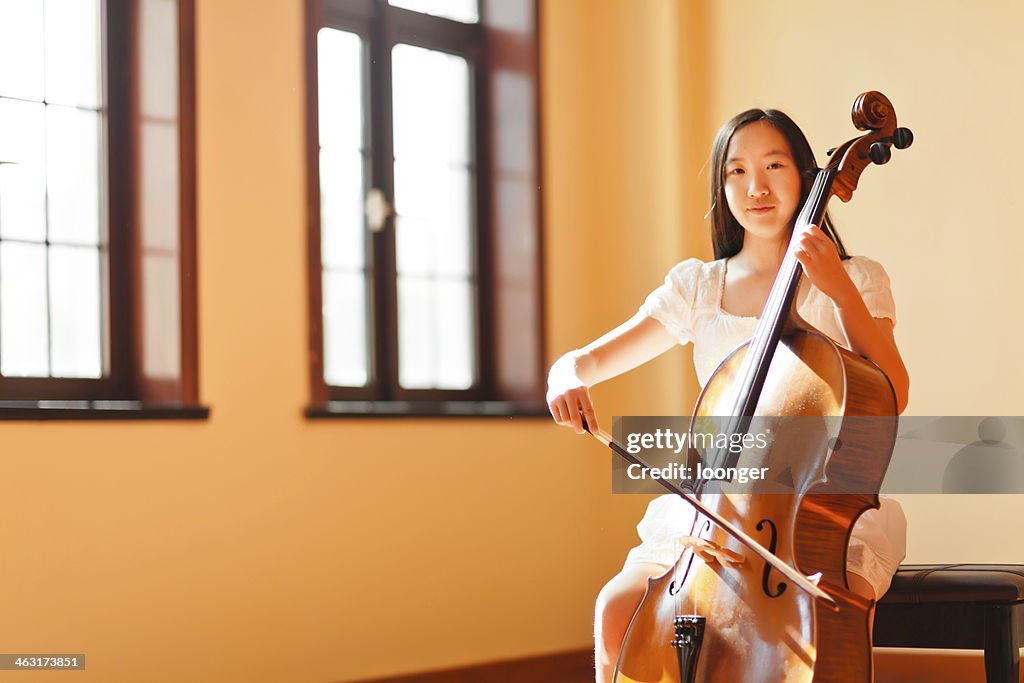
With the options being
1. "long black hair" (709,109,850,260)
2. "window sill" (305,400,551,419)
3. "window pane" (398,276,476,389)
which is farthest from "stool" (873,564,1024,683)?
"window pane" (398,276,476,389)

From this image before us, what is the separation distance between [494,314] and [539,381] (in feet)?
0.86

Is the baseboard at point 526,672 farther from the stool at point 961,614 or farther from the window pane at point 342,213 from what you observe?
the stool at point 961,614

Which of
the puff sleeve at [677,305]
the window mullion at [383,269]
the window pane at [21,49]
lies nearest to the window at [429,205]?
the window mullion at [383,269]

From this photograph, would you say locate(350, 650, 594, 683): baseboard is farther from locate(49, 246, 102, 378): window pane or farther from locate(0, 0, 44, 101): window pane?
locate(0, 0, 44, 101): window pane

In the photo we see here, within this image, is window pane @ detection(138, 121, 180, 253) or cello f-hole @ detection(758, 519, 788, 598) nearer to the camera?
cello f-hole @ detection(758, 519, 788, 598)

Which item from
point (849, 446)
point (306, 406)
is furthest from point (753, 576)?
point (306, 406)

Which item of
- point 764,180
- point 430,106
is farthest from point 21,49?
point 764,180

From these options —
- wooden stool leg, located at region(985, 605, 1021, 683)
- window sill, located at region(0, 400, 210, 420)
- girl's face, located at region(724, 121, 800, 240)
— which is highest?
girl's face, located at region(724, 121, 800, 240)

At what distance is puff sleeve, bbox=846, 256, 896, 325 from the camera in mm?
1854

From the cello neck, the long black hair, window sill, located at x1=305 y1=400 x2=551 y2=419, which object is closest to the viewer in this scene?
the cello neck

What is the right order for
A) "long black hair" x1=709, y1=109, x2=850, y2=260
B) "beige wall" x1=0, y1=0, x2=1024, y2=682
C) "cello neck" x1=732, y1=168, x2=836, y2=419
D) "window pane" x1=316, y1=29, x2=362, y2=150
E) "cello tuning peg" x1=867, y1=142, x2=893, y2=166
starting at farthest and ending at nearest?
"window pane" x1=316, y1=29, x2=362, y2=150 → "beige wall" x1=0, y1=0, x2=1024, y2=682 → "long black hair" x1=709, y1=109, x2=850, y2=260 → "cello tuning peg" x1=867, y1=142, x2=893, y2=166 → "cello neck" x1=732, y1=168, x2=836, y2=419

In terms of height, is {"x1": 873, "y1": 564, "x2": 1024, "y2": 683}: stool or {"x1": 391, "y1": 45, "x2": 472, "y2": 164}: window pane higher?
{"x1": 391, "y1": 45, "x2": 472, "y2": 164}: window pane

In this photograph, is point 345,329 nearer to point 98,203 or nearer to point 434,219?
point 434,219

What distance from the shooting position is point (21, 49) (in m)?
2.70
